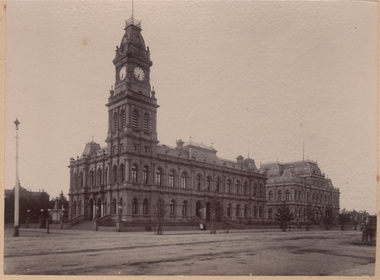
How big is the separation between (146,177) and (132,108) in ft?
23.4

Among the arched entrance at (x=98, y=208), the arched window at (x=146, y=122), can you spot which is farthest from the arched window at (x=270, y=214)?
the arched window at (x=146, y=122)

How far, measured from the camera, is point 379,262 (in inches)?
483

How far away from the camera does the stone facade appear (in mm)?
24312

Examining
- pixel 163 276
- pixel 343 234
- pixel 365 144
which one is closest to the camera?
pixel 163 276

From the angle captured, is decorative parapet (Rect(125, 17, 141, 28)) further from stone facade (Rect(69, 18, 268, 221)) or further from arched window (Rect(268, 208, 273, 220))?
arched window (Rect(268, 208, 273, 220))

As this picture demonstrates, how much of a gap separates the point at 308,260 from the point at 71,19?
35.2 feet

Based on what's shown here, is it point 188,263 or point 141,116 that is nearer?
point 188,263

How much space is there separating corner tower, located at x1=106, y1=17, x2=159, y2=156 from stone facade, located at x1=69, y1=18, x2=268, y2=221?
0.22 feet

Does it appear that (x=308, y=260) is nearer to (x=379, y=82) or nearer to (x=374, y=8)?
(x=379, y=82)

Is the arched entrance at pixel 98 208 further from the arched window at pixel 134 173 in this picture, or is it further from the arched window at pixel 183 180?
the arched window at pixel 183 180

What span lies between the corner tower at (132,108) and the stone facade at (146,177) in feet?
0.22

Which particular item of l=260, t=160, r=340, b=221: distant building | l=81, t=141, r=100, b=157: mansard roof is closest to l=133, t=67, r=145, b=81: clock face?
l=81, t=141, r=100, b=157: mansard roof

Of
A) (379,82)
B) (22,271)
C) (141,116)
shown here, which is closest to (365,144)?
(379,82)

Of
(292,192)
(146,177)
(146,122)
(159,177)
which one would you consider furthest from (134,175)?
(292,192)
